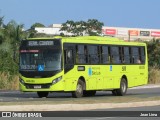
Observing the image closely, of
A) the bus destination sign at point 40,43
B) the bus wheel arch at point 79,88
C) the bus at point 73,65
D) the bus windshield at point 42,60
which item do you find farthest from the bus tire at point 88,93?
the bus destination sign at point 40,43

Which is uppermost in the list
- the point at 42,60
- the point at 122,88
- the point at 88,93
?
the point at 42,60

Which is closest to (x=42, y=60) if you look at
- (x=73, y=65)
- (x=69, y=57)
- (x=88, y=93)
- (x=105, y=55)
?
(x=69, y=57)

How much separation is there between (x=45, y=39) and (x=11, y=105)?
876 cm

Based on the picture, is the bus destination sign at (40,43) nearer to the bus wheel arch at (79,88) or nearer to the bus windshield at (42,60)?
the bus windshield at (42,60)

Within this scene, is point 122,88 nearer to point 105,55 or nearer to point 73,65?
point 105,55

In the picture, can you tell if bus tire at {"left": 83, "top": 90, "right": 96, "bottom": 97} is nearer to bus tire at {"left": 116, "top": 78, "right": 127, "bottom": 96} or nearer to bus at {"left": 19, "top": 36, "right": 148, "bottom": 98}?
bus at {"left": 19, "top": 36, "right": 148, "bottom": 98}

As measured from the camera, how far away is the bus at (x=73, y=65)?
28969 mm

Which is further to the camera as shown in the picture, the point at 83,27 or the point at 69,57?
the point at 83,27

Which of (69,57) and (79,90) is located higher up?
(69,57)

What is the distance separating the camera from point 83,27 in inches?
3339

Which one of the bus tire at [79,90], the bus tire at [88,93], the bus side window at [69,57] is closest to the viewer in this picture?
the bus side window at [69,57]

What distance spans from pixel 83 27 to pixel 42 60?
55986 mm

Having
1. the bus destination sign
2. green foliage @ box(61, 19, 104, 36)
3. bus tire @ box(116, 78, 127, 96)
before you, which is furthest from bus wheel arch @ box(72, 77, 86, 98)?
green foliage @ box(61, 19, 104, 36)

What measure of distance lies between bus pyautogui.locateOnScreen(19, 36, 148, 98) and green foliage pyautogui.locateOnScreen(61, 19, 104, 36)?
47990 millimetres
